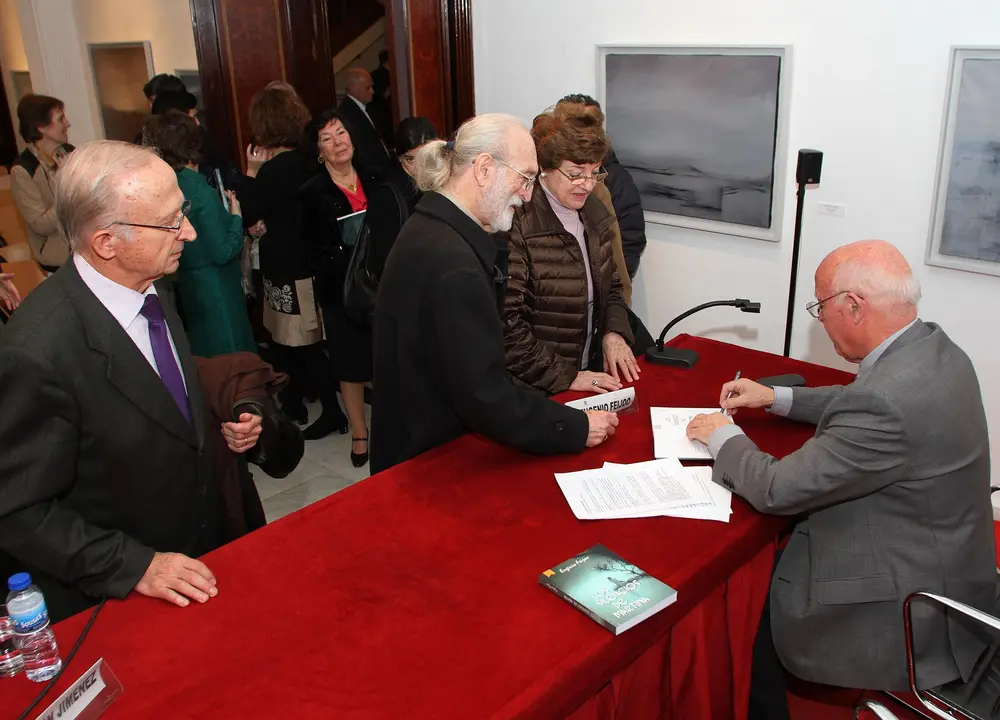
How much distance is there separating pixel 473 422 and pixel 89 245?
1027 mm

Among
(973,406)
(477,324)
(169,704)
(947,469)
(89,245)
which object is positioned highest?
(89,245)

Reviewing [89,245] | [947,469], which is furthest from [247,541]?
[947,469]

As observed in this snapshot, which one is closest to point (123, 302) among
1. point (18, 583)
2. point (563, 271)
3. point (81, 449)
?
point (81, 449)

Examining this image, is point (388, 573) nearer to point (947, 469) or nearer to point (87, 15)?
point (947, 469)

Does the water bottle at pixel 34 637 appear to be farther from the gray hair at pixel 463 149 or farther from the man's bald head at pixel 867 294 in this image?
the man's bald head at pixel 867 294

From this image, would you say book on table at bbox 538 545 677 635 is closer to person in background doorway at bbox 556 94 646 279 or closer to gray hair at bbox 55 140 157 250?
gray hair at bbox 55 140 157 250

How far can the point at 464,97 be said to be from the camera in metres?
Result: 5.57

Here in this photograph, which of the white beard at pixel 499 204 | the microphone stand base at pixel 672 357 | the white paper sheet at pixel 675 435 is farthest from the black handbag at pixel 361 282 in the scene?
the white paper sheet at pixel 675 435

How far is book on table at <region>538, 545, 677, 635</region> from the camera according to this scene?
170 cm

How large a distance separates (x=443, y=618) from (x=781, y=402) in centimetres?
134

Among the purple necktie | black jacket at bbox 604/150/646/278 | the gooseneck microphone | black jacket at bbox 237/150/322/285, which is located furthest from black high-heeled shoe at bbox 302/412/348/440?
the purple necktie

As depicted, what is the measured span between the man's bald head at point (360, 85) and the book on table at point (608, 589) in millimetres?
4787

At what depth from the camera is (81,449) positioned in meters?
1.82

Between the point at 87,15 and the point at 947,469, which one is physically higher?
the point at 87,15
